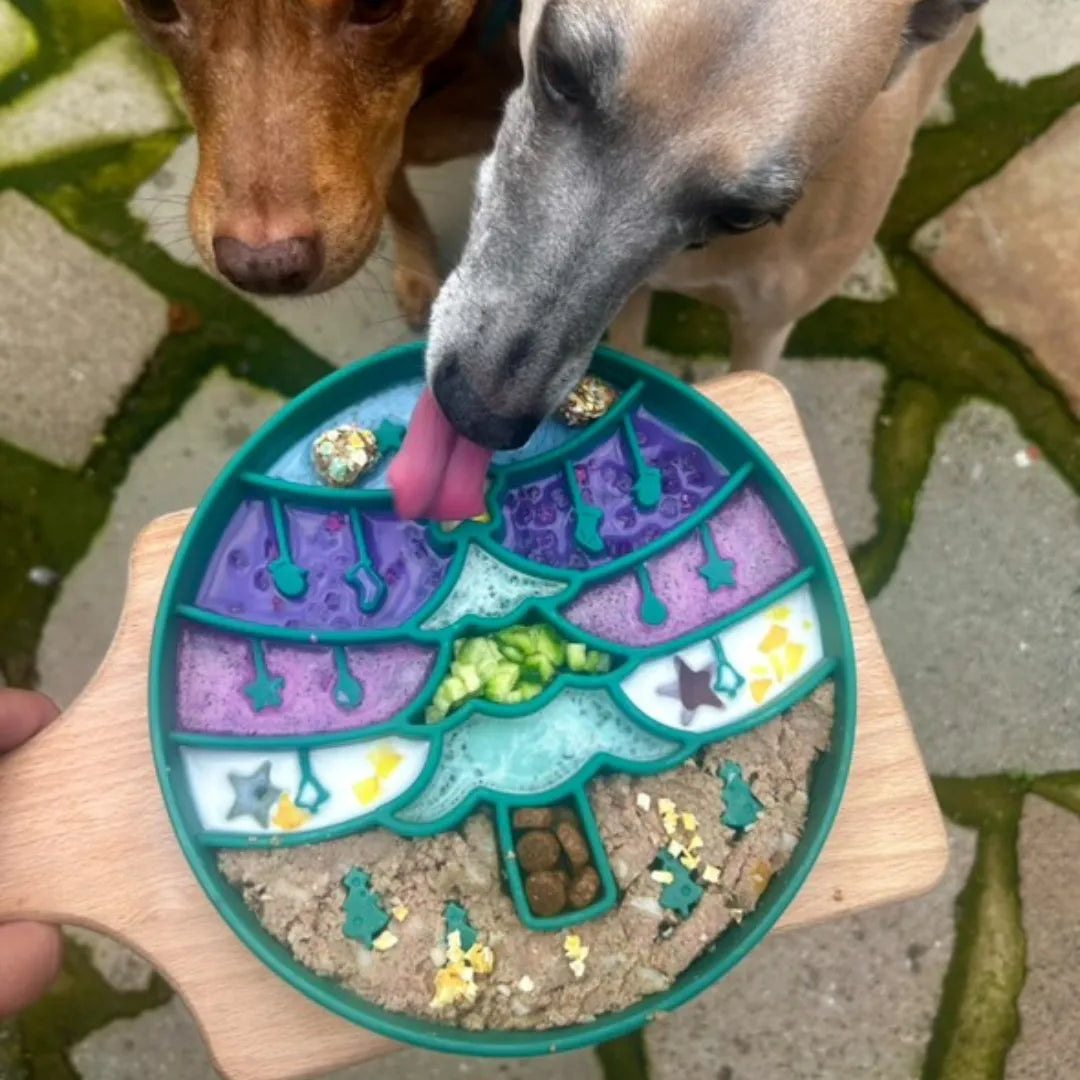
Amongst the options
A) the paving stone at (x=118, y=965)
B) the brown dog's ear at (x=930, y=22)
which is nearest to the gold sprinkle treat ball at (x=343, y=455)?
the brown dog's ear at (x=930, y=22)

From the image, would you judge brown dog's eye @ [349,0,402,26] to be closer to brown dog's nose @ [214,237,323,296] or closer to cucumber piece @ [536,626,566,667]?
brown dog's nose @ [214,237,323,296]

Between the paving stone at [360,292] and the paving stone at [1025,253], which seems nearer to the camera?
the paving stone at [360,292]

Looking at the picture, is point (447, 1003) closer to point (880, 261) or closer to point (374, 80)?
point (374, 80)

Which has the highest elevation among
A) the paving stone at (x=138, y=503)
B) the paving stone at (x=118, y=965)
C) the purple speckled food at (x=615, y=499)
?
the purple speckled food at (x=615, y=499)

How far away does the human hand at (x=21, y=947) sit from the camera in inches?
48.0

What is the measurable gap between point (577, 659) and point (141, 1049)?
1056 millimetres

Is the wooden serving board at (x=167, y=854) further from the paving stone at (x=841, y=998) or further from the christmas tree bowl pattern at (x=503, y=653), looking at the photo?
the paving stone at (x=841, y=998)

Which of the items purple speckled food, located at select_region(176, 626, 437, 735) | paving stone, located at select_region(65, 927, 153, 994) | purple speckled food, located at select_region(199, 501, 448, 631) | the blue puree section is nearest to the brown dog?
the blue puree section

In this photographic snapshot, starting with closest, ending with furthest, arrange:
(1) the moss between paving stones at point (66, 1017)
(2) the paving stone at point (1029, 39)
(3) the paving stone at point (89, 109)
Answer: (1) the moss between paving stones at point (66, 1017) < (3) the paving stone at point (89, 109) < (2) the paving stone at point (1029, 39)

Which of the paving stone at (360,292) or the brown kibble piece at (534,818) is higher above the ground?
the paving stone at (360,292)

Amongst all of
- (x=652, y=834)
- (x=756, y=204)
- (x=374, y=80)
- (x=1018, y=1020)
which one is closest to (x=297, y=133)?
(x=374, y=80)

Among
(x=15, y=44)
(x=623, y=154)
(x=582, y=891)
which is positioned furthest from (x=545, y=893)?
(x=15, y=44)

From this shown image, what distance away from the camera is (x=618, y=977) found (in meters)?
1.14

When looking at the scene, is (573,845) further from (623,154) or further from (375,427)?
(623,154)
